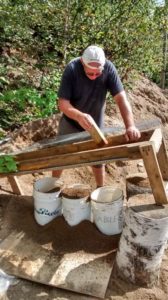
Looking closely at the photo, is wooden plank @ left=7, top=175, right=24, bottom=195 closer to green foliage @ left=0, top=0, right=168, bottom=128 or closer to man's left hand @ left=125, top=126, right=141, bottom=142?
man's left hand @ left=125, top=126, right=141, bottom=142

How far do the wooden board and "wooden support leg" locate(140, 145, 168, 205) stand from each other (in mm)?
741

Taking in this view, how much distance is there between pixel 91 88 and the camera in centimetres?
404

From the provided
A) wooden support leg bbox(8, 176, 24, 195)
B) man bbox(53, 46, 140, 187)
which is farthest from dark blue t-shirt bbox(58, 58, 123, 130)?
wooden support leg bbox(8, 176, 24, 195)

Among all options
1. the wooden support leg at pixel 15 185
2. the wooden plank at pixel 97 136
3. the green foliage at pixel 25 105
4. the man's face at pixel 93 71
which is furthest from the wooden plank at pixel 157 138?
the green foliage at pixel 25 105

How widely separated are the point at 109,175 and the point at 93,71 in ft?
7.99

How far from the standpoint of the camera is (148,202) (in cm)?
339

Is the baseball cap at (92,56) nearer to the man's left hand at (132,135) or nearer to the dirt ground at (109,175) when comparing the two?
the man's left hand at (132,135)

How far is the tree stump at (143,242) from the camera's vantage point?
313cm

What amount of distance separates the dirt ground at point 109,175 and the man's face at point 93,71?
1582 millimetres

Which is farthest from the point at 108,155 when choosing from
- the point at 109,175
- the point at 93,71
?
the point at 109,175

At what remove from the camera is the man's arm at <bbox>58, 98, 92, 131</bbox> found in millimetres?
3377

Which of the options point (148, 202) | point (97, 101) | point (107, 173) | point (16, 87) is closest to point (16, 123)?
point (16, 87)

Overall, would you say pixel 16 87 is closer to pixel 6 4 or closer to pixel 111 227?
pixel 6 4

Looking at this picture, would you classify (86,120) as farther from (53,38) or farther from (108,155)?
(53,38)
